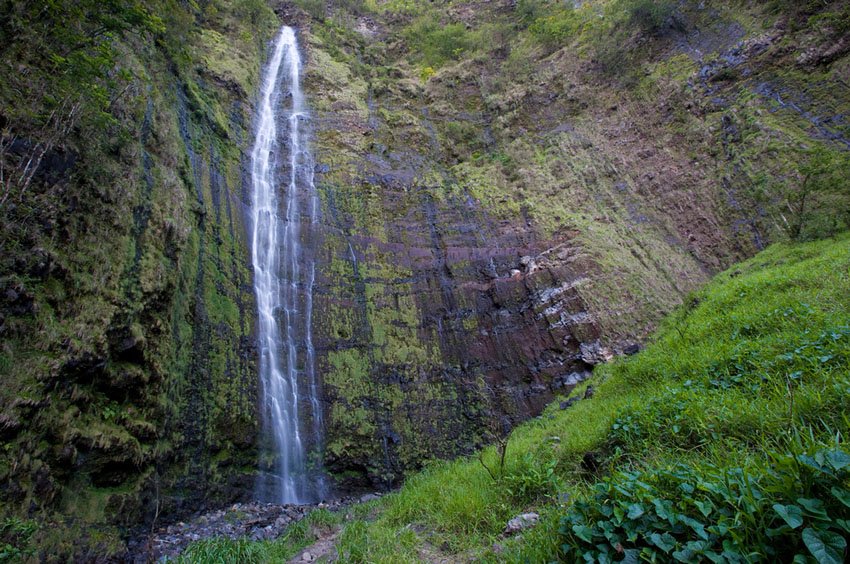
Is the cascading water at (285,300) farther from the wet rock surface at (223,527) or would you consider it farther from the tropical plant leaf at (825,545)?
the tropical plant leaf at (825,545)

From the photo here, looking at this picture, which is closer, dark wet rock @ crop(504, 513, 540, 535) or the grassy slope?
the grassy slope

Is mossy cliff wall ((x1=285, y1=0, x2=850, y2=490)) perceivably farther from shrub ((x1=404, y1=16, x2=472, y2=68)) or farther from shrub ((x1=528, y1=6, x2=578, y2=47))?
shrub ((x1=404, y1=16, x2=472, y2=68))

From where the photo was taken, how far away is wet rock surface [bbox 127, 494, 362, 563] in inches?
291

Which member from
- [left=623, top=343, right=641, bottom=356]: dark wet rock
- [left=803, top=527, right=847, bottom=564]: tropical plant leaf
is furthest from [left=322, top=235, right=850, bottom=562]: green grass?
[left=623, top=343, right=641, bottom=356]: dark wet rock

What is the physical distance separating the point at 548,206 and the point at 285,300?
11.2 m

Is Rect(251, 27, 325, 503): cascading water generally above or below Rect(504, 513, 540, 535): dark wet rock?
above

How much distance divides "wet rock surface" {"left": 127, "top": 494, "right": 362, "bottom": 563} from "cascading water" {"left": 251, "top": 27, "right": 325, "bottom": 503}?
3.68ft

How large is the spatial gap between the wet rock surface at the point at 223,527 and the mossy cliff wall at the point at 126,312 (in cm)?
44

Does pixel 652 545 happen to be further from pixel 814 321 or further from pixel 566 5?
pixel 566 5

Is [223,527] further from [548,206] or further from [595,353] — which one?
[548,206]

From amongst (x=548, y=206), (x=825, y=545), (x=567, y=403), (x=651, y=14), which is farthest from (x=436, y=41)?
(x=825, y=545)

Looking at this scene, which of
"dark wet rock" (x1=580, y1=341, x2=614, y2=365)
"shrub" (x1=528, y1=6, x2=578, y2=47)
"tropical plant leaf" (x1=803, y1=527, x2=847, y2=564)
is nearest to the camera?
"tropical plant leaf" (x1=803, y1=527, x2=847, y2=564)

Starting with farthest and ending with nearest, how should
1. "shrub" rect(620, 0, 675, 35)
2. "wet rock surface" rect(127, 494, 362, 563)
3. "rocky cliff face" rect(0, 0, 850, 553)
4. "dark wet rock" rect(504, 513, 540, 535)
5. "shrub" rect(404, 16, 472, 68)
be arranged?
"shrub" rect(404, 16, 472, 68)
"shrub" rect(620, 0, 675, 35)
"wet rock surface" rect(127, 494, 362, 563)
"rocky cliff face" rect(0, 0, 850, 553)
"dark wet rock" rect(504, 513, 540, 535)

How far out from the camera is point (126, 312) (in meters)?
8.17
